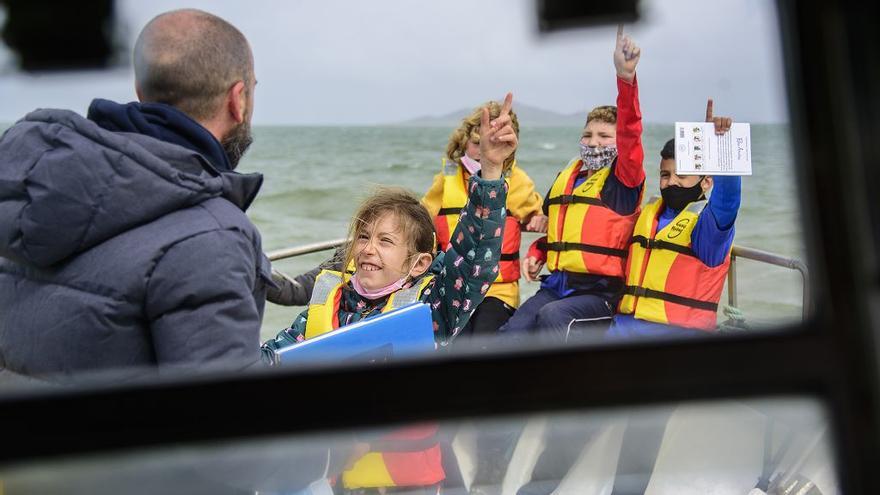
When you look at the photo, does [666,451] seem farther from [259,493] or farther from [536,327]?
[536,327]

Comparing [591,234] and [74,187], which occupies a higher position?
[74,187]

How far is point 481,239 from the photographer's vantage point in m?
2.34

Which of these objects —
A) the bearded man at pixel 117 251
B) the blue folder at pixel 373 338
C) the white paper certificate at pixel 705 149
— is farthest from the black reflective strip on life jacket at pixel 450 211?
the bearded man at pixel 117 251

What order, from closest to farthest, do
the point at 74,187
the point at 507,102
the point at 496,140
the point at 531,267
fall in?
the point at 74,187, the point at 507,102, the point at 496,140, the point at 531,267

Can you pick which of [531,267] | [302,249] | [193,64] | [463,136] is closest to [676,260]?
[531,267]

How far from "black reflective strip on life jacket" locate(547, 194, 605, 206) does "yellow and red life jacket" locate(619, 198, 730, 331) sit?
0.25 meters

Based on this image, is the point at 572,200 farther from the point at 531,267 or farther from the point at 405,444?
the point at 405,444

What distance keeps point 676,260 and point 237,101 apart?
2.24 m

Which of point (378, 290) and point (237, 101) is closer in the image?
point (237, 101)

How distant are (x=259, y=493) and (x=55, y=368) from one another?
503 millimetres

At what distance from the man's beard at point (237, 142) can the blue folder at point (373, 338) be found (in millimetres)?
346

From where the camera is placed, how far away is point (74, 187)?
53.4 inches

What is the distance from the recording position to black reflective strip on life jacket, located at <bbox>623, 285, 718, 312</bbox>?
337cm

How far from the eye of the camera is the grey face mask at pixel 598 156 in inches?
146
